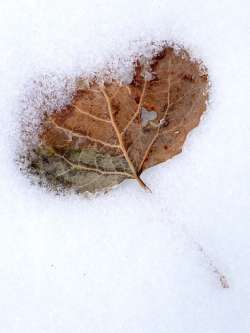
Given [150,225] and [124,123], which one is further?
[150,225]

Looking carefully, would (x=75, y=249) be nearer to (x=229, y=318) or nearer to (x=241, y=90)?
(x=229, y=318)

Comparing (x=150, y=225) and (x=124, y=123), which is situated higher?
(x=124, y=123)

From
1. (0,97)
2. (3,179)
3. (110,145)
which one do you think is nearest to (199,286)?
(110,145)

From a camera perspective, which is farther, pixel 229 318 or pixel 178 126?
pixel 229 318
